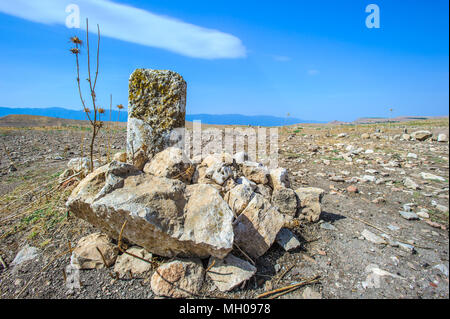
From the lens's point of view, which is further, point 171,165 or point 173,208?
point 171,165

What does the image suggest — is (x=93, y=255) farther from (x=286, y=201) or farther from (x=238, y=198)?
(x=286, y=201)

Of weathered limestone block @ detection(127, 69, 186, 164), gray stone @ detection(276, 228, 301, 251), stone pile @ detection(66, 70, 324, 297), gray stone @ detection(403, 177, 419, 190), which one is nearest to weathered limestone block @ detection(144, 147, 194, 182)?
stone pile @ detection(66, 70, 324, 297)

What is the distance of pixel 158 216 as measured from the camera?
2.54 meters

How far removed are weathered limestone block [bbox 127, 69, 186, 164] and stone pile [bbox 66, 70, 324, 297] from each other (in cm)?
2

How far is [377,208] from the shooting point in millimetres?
4371

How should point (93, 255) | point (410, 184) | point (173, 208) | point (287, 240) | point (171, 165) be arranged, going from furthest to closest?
point (410, 184)
point (171, 165)
point (287, 240)
point (93, 255)
point (173, 208)

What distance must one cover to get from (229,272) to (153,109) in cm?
264

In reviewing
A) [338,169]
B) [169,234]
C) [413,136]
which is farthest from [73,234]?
[413,136]

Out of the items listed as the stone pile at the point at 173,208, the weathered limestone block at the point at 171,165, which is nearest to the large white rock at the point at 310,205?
the stone pile at the point at 173,208

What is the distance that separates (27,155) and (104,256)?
32.5ft

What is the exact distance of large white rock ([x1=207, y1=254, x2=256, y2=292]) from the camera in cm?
253

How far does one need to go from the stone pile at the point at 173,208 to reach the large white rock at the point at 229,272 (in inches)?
0.4

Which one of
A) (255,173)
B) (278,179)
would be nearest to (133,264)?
(255,173)
